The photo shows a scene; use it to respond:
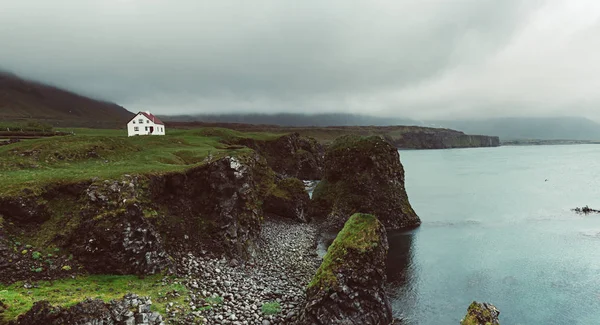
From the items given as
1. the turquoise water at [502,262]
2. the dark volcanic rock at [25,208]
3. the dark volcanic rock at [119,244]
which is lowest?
the turquoise water at [502,262]

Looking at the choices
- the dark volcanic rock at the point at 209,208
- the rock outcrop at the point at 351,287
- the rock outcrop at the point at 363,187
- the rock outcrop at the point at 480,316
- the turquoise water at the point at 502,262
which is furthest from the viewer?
the rock outcrop at the point at 363,187

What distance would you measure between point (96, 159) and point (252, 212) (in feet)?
64.4

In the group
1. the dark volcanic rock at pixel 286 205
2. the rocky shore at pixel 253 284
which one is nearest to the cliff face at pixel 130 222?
the rocky shore at pixel 253 284

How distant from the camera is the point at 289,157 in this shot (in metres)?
110

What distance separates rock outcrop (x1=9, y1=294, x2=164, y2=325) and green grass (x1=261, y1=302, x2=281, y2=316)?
296 inches

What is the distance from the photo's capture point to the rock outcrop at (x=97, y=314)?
657 inches

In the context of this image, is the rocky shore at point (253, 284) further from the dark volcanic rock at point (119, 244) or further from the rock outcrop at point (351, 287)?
the dark volcanic rock at point (119, 244)

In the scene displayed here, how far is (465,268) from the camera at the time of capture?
38.5m

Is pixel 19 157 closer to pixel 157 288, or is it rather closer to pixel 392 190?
pixel 157 288

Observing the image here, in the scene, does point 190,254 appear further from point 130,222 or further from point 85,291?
point 85,291

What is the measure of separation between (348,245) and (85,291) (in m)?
19.2

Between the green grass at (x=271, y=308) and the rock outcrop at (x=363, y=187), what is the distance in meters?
28.9

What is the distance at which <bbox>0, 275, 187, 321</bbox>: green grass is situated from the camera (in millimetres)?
17734

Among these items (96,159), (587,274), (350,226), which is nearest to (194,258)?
(350,226)
